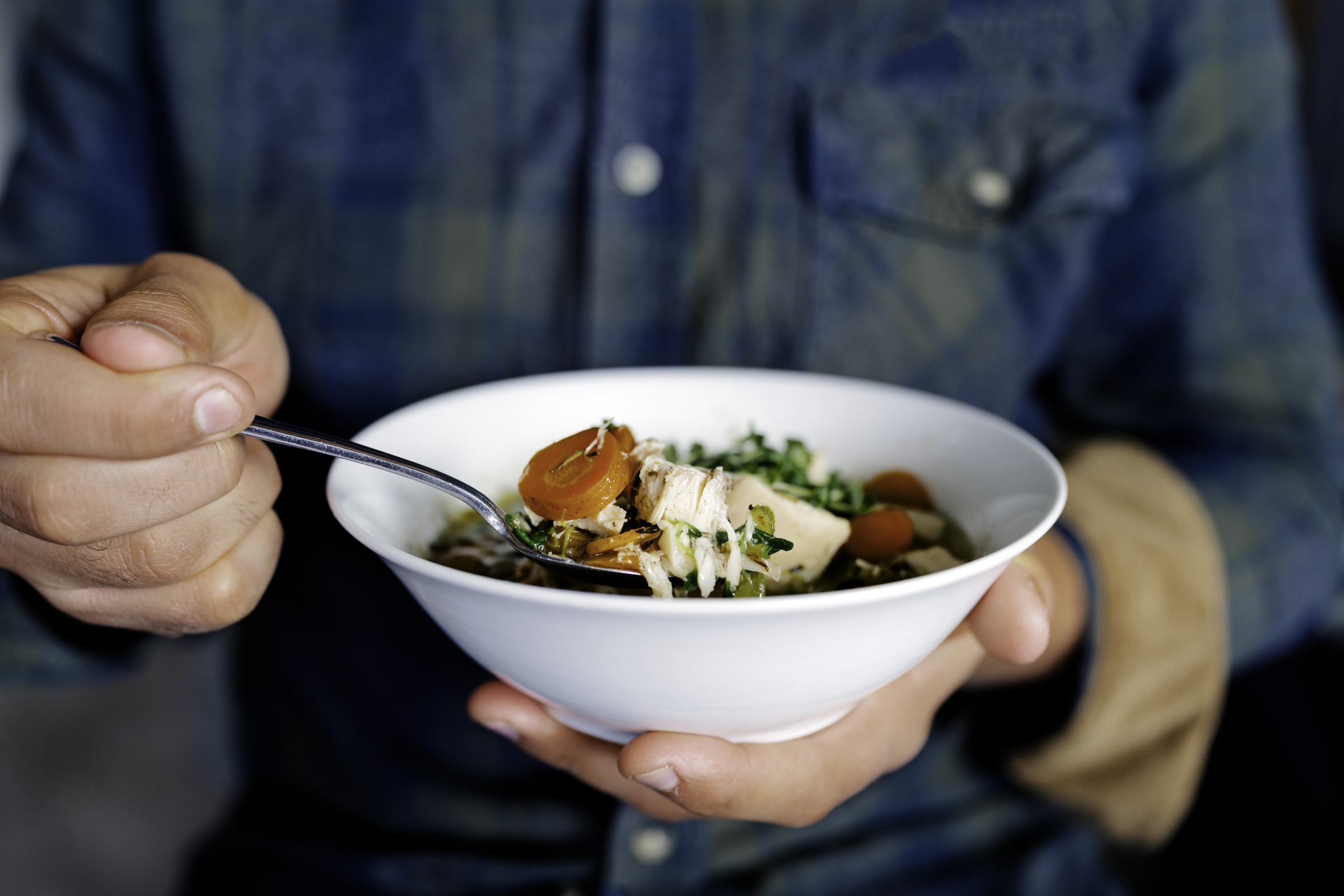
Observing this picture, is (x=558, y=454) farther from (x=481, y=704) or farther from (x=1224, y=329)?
(x=1224, y=329)

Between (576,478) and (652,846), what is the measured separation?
701mm

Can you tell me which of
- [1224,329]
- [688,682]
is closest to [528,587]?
[688,682]

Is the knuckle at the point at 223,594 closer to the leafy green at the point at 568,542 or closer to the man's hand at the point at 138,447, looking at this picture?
the man's hand at the point at 138,447

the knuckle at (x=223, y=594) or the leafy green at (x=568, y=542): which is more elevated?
the leafy green at (x=568, y=542)

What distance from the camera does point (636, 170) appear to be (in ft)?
4.14

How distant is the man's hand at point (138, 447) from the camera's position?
59 centimetres

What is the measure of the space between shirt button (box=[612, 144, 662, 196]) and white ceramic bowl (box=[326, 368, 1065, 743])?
1.17ft

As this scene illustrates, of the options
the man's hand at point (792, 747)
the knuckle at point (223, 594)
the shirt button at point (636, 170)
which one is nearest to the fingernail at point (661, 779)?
the man's hand at point (792, 747)

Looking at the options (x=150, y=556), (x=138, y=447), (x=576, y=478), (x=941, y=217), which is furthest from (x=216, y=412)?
(x=941, y=217)

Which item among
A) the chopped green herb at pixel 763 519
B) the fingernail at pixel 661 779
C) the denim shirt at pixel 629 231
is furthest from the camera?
the denim shirt at pixel 629 231

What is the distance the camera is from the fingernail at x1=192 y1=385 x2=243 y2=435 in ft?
1.98

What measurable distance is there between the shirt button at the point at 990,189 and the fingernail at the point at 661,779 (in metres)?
1.04

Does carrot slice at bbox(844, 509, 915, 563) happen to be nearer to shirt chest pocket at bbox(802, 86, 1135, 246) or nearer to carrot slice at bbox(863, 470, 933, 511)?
carrot slice at bbox(863, 470, 933, 511)

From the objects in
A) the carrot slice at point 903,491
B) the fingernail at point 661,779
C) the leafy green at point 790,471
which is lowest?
the fingernail at point 661,779
